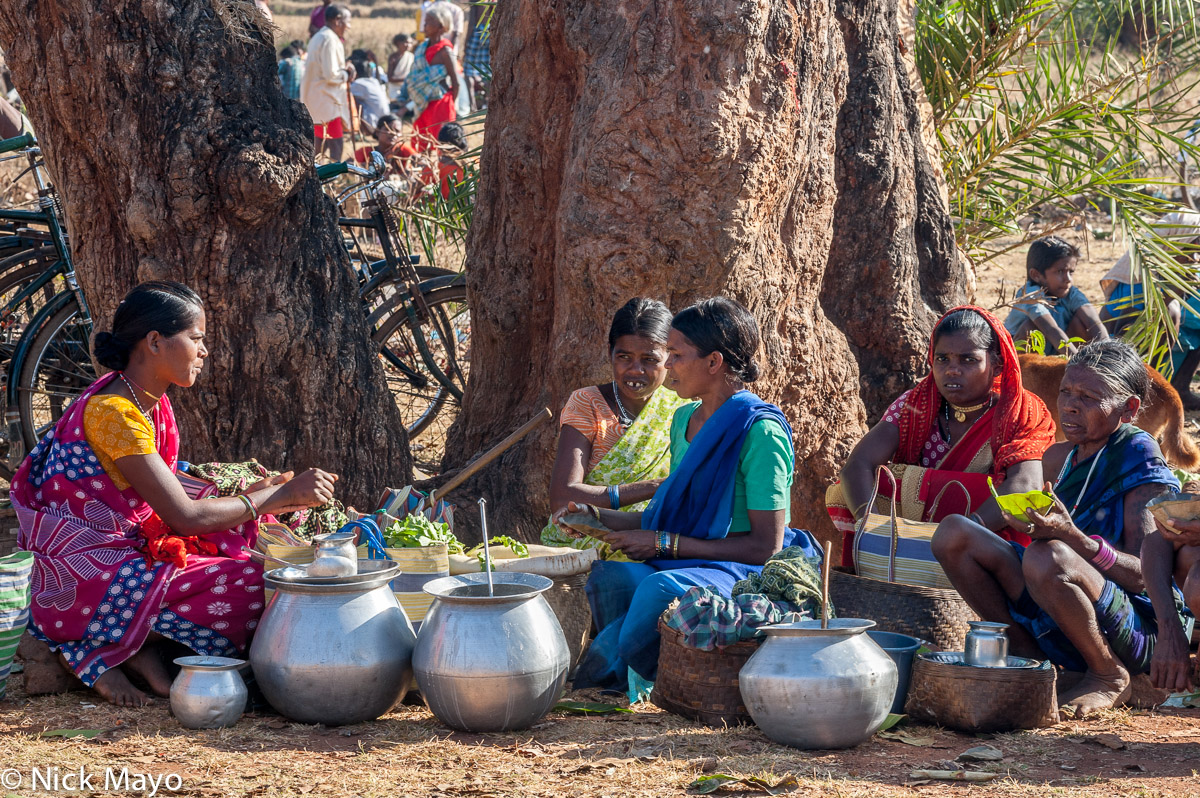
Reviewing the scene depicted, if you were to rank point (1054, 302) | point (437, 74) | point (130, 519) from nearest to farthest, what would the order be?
point (130, 519)
point (1054, 302)
point (437, 74)

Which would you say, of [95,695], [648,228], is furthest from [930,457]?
[95,695]

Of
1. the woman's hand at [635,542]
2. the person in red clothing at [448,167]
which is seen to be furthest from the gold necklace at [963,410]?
the person in red clothing at [448,167]

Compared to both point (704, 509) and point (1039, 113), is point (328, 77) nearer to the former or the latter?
point (1039, 113)

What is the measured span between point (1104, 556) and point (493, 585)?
1.75m

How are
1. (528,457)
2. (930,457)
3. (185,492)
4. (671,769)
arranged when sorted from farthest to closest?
1. (528,457)
2. (930,457)
3. (185,492)
4. (671,769)

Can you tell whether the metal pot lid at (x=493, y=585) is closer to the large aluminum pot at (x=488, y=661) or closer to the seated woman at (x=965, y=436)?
the large aluminum pot at (x=488, y=661)

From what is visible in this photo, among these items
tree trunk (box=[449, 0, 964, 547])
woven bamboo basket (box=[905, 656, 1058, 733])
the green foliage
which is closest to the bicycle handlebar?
tree trunk (box=[449, 0, 964, 547])

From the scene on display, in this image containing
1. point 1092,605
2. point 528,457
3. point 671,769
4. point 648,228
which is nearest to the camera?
point 671,769

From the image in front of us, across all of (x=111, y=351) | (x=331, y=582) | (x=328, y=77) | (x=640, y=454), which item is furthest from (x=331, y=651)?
(x=328, y=77)

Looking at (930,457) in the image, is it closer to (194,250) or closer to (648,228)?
(648,228)

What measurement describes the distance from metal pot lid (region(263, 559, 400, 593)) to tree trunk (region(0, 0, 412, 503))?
1347 mm

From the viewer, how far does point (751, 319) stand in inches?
157

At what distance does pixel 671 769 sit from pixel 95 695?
187 centimetres

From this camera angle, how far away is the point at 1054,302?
7.19 m
